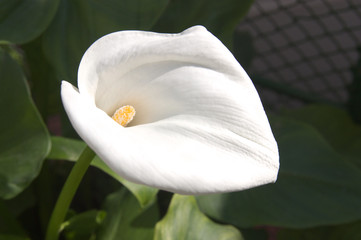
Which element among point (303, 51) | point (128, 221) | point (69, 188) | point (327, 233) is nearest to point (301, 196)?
point (327, 233)

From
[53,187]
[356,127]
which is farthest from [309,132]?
[53,187]

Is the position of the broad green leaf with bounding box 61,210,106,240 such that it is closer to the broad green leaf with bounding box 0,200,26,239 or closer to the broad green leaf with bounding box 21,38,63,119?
the broad green leaf with bounding box 0,200,26,239

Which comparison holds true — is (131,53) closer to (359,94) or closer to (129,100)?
(129,100)

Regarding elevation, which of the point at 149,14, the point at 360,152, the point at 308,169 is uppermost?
the point at 149,14

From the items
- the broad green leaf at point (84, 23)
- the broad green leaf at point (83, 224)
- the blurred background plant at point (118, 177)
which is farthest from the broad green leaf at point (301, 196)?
the broad green leaf at point (84, 23)

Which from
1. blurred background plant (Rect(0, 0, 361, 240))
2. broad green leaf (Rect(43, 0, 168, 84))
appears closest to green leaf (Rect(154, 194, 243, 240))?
blurred background plant (Rect(0, 0, 361, 240))

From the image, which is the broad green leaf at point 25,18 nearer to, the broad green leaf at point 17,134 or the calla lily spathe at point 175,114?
the broad green leaf at point 17,134

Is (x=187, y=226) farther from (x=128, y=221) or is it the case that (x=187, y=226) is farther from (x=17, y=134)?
(x=17, y=134)
